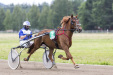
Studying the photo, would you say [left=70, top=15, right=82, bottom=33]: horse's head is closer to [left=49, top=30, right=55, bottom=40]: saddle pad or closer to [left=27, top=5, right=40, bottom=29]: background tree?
[left=49, top=30, right=55, bottom=40]: saddle pad

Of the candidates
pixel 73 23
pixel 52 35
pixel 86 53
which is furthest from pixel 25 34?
pixel 86 53

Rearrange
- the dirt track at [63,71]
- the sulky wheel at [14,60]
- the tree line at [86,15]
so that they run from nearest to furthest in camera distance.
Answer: the dirt track at [63,71] → the sulky wheel at [14,60] → the tree line at [86,15]

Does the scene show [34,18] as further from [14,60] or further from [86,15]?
[14,60]

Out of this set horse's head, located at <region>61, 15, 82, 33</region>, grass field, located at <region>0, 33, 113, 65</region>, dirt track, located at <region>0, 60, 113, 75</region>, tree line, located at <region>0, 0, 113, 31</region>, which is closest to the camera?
dirt track, located at <region>0, 60, 113, 75</region>

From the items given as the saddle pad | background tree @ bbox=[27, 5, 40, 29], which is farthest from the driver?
background tree @ bbox=[27, 5, 40, 29]

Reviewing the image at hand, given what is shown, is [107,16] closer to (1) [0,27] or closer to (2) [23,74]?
(1) [0,27]

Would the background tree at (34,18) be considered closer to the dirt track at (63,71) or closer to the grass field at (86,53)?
the grass field at (86,53)

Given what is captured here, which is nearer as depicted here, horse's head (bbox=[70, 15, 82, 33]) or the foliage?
horse's head (bbox=[70, 15, 82, 33])

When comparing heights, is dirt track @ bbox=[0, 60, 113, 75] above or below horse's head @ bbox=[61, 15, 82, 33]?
below

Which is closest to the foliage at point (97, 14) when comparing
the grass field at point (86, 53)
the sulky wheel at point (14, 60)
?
the grass field at point (86, 53)

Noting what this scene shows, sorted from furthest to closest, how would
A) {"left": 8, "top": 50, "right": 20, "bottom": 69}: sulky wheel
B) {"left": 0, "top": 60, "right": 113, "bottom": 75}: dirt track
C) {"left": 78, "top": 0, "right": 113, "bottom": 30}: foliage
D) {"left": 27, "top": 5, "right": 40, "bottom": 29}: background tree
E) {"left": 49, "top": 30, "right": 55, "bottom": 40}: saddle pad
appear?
{"left": 27, "top": 5, "right": 40, "bottom": 29}: background tree → {"left": 78, "top": 0, "right": 113, "bottom": 30}: foliage → {"left": 8, "top": 50, "right": 20, "bottom": 69}: sulky wheel → {"left": 49, "top": 30, "right": 55, "bottom": 40}: saddle pad → {"left": 0, "top": 60, "right": 113, "bottom": 75}: dirt track

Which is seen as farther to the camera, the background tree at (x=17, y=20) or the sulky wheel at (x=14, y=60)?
the background tree at (x=17, y=20)

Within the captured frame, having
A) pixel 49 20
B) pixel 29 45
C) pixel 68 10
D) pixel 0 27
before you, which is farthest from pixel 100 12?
pixel 29 45

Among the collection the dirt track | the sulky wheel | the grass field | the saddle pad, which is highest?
the saddle pad
